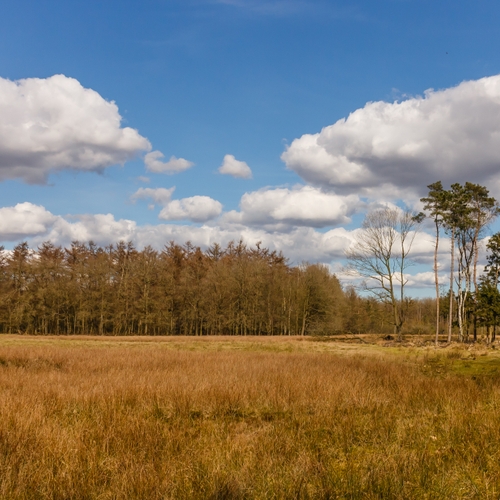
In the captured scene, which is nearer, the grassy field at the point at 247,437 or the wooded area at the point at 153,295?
the grassy field at the point at 247,437

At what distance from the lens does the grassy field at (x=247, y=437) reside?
4.16 metres

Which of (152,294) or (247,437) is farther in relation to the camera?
(152,294)

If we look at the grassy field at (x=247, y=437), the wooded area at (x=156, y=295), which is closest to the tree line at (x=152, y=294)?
the wooded area at (x=156, y=295)

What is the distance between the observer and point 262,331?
57125 millimetres

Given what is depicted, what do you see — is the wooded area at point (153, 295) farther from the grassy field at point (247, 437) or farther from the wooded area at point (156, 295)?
the grassy field at point (247, 437)

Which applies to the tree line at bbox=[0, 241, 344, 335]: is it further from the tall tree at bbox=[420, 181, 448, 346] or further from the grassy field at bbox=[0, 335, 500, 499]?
the grassy field at bbox=[0, 335, 500, 499]

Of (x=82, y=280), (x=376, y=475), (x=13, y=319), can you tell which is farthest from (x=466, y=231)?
(x=13, y=319)

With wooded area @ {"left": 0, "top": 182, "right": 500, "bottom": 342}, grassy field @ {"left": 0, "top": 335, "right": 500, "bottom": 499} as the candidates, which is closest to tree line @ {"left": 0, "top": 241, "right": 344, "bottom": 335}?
wooded area @ {"left": 0, "top": 182, "right": 500, "bottom": 342}

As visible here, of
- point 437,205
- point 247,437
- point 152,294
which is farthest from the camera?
point 152,294

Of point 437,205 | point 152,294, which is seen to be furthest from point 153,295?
point 437,205

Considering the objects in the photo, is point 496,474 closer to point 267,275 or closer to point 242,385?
point 242,385

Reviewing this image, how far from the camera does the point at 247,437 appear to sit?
5.91 metres

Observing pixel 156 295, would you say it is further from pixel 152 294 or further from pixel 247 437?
pixel 247 437

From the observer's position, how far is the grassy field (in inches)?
164
